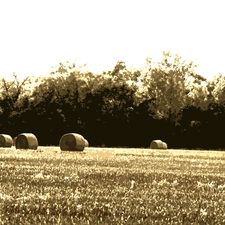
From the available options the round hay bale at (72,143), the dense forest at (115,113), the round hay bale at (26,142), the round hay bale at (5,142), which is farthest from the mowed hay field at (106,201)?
the dense forest at (115,113)

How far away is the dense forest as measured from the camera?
85.3 meters

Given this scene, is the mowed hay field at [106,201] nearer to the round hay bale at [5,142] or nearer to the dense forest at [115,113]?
the round hay bale at [5,142]

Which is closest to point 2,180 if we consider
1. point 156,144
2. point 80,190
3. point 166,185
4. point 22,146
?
point 80,190

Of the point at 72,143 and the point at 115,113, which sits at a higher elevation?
the point at 115,113

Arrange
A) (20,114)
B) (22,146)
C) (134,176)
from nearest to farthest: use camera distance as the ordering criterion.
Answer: (134,176)
(22,146)
(20,114)

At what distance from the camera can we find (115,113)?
8906 centimetres

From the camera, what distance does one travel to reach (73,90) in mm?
96062

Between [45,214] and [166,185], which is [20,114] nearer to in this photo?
[166,185]

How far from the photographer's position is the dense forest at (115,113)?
85.3m

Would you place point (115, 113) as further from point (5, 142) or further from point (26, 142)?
point (26, 142)

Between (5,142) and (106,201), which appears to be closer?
(106,201)

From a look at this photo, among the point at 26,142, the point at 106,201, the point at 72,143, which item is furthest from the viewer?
the point at 26,142

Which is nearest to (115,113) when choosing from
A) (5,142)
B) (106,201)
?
(5,142)

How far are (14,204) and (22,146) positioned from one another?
133 ft
